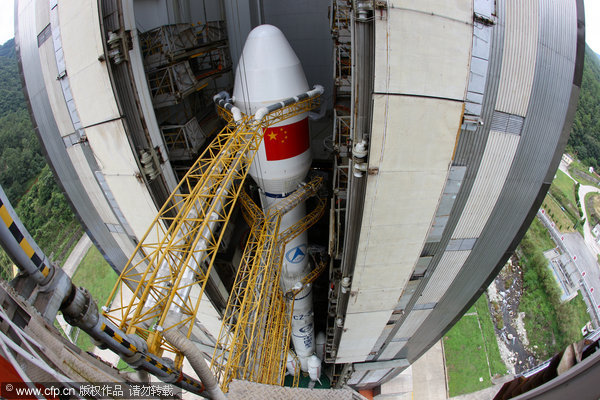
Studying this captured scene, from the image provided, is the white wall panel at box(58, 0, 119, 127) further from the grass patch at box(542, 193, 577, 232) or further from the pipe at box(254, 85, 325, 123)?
the grass patch at box(542, 193, 577, 232)

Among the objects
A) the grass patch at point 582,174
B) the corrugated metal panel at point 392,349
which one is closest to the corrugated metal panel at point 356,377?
the corrugated metal panel at point 392,349

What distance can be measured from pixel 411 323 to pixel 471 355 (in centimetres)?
1167

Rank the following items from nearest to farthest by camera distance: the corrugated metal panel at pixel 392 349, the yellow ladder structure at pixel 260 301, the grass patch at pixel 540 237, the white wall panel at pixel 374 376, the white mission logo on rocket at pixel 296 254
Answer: the yellow ladder structure at pixel 260 301
the white mission logo on rocket at pixel 296 254
the corrugated metal panel at pixel 392 349
the white wall panel at pixel 374 376
the grass patch at pixel 540 237

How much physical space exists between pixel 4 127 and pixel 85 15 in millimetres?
51276

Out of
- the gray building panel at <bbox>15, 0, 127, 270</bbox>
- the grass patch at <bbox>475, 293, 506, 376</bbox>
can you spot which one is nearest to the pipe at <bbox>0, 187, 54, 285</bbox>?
the gray building panel at <bbox>15, 0, 127, 270</bbox>

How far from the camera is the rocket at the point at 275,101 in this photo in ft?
31.9

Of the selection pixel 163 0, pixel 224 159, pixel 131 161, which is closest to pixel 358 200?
pixel 224 159

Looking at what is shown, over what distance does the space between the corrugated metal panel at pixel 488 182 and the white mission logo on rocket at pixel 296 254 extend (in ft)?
21.4

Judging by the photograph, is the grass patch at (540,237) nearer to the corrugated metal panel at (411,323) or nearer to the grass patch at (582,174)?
the grass patch at (582,174)

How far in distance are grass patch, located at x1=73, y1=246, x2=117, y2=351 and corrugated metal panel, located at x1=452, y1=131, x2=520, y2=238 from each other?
28.2 m

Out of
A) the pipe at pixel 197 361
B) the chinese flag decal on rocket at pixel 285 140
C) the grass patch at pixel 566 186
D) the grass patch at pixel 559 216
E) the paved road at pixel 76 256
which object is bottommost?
the pipe at pixel 197 361

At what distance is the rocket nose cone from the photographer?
9.66m

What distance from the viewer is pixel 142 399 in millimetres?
4129

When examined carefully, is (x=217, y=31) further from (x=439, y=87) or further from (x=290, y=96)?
(x=439, y=87)
